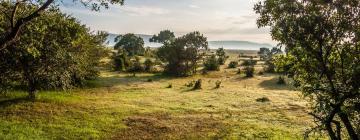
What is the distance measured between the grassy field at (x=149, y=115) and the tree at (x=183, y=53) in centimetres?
2548

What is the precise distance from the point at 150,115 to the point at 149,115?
0.25 feet

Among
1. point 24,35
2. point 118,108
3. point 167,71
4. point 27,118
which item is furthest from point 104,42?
point 24,35

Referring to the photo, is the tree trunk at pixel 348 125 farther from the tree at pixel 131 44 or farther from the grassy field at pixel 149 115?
the tree at pixel 131 44

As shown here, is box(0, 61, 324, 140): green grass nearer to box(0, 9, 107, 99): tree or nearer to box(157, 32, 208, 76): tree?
box(0, 9, 107, 99): tree

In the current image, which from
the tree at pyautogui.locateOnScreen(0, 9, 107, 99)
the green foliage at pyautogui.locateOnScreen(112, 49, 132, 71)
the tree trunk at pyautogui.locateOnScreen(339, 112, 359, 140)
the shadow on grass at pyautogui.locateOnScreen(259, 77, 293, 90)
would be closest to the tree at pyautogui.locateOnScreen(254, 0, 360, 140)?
the tree trunk at pyautogui.locateOnScreen(339, 112, 359, 140)

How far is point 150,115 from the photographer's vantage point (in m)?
32.0

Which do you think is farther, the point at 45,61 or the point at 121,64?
the point at 121,64

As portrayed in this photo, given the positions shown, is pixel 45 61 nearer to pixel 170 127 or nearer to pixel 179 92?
pixel 170 127

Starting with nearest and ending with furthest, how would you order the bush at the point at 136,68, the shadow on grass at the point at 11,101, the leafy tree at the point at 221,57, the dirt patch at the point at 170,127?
the dirt patch at the point at 170,127 < the shadow on grass at the point at 11,101 < the bush at the point at 136,68 < the leafy tree at the point at 221,57

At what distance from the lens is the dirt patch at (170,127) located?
26.5 metres

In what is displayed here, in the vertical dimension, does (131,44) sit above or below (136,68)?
above

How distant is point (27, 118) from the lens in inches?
1128

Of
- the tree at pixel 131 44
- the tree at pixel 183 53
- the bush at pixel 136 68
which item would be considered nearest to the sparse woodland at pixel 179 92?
the tree at pixel 183 53

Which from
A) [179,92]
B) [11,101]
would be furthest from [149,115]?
[179,92]
